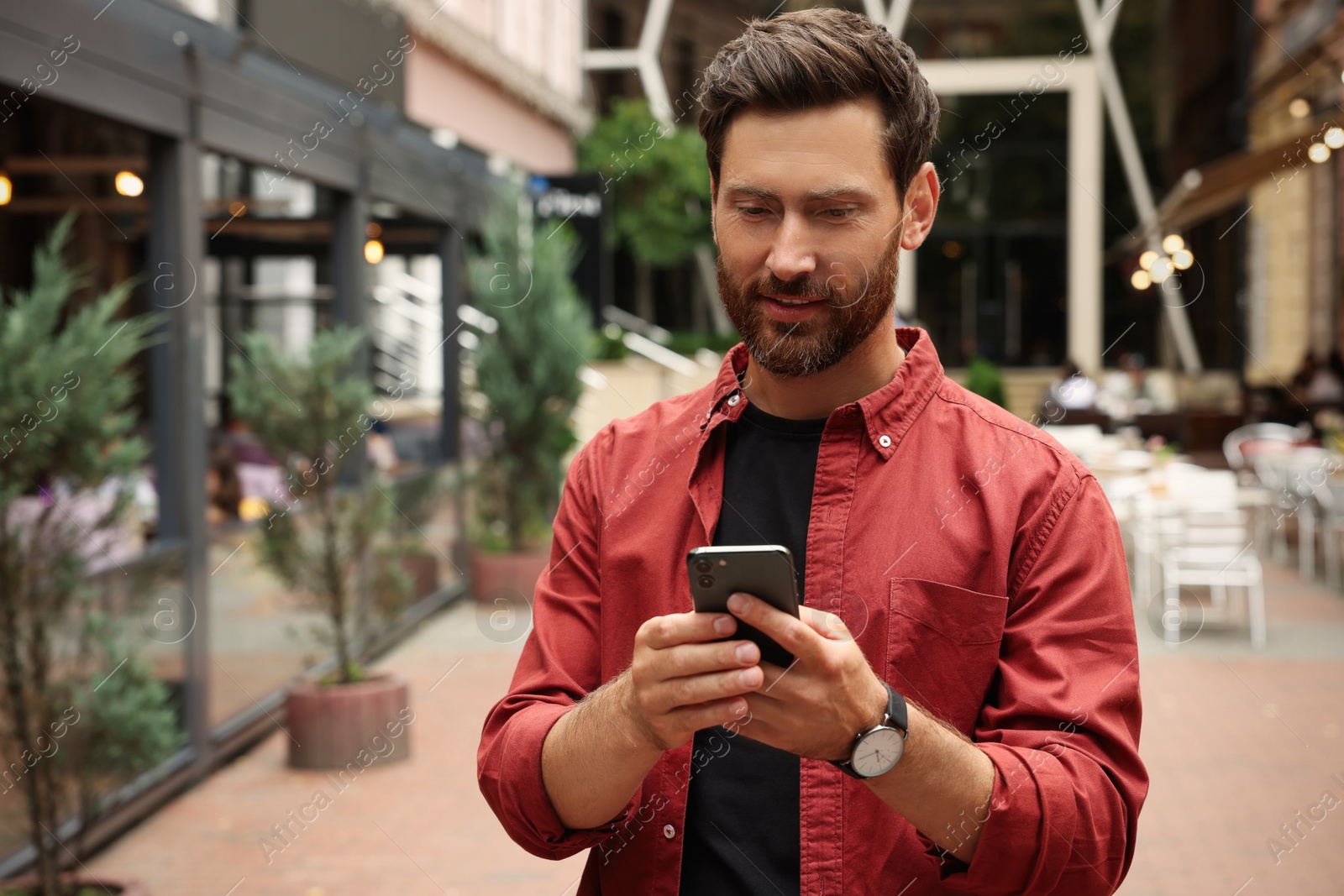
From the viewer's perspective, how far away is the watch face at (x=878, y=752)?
152 centimetres

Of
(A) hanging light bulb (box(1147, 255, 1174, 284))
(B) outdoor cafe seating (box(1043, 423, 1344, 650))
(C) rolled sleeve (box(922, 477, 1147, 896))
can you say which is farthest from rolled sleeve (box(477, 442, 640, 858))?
(A) hanging light bulb (box(1147, 255, 1174, 284))

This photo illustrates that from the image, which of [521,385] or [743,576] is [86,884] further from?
[521,385]

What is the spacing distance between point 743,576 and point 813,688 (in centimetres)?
17

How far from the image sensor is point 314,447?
7.18 m

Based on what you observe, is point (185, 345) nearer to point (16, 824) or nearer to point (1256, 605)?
point (16, 824)

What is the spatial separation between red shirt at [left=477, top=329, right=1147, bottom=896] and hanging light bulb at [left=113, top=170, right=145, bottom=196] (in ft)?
20.0

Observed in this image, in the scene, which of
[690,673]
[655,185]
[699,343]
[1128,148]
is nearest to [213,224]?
[690,673]

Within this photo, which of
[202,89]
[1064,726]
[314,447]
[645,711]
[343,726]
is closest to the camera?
[645,711]

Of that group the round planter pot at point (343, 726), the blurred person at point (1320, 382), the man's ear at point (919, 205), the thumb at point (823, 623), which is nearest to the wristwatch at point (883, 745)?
the thumb at point (823, 623)

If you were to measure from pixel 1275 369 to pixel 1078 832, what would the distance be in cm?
2440

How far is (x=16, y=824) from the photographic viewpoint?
16.6 ft

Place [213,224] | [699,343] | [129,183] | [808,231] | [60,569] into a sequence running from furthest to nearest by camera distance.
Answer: [699,343], [213,224], [129,183], [60,569], [808,231]

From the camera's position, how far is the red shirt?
5.46 ft

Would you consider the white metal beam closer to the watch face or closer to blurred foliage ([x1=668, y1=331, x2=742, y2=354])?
blurred foliage ([x1=668, y1=331, x2=742, y2=354])
